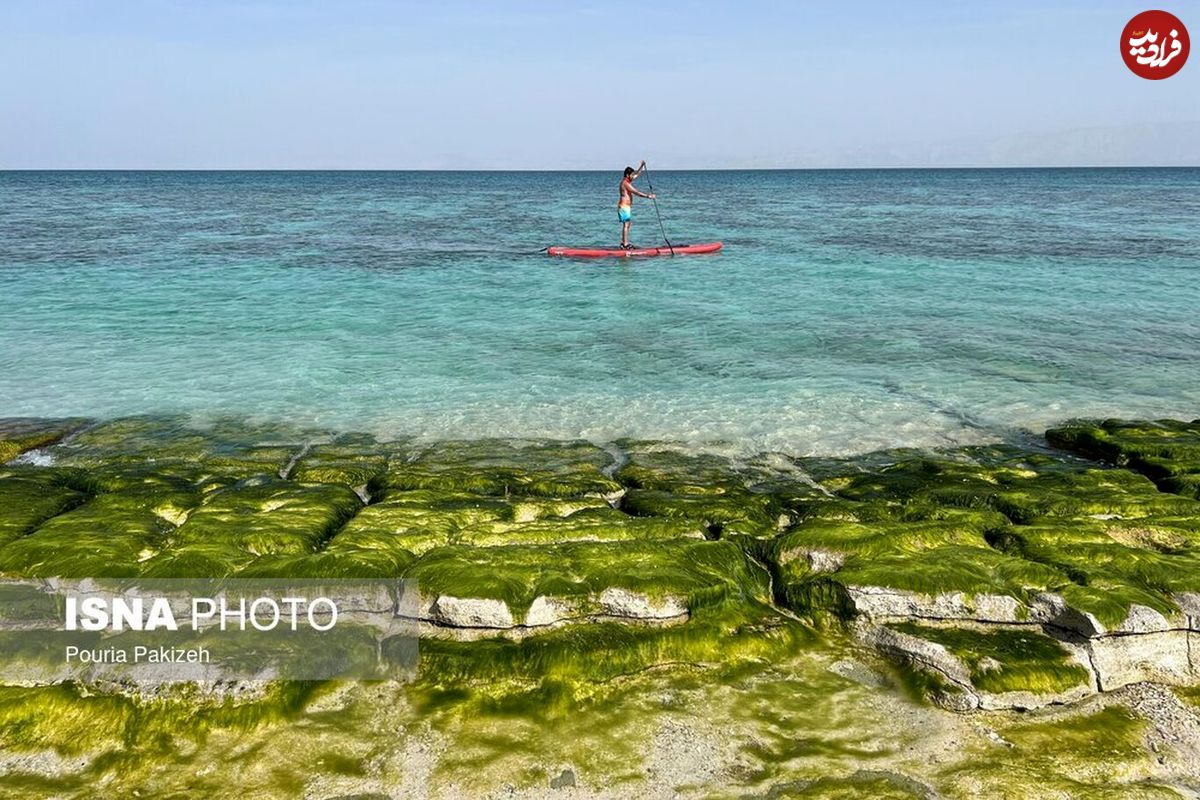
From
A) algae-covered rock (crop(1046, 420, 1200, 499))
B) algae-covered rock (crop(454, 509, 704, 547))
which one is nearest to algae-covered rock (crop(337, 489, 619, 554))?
algae-covered rock (crop(454, 509, 704, 547))

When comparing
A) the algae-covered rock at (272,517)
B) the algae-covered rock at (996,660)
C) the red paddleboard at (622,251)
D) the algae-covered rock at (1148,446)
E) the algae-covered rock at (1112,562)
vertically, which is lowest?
the algae-covered rock at (996,660)

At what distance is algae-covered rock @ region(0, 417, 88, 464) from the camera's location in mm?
11742

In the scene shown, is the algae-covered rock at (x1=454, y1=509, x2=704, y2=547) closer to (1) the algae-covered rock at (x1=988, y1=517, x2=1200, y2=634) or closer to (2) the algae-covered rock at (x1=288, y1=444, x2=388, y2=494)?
(2) the algae-covered rock at (x1=288, y1=444, x2=388, y2=494)

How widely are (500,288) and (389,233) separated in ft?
66.2

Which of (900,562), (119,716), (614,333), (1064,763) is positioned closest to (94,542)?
(119,716)

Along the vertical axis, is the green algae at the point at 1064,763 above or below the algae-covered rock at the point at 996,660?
below

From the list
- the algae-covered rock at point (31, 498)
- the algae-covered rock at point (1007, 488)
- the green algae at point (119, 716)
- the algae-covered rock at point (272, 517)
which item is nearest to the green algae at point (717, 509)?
the algae-covered rock at point (1007, 488)

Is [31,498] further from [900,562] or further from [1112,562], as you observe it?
[1112,562]

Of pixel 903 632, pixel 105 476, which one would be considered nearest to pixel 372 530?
pixel 105 476

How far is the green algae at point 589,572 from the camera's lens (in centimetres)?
690

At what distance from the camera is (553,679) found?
20.6 feet

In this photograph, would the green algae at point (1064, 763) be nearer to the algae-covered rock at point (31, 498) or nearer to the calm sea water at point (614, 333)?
the calm sea water at point (614, 333)

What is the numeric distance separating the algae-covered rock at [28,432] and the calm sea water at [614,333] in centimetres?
60

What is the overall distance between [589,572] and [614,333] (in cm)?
1379
